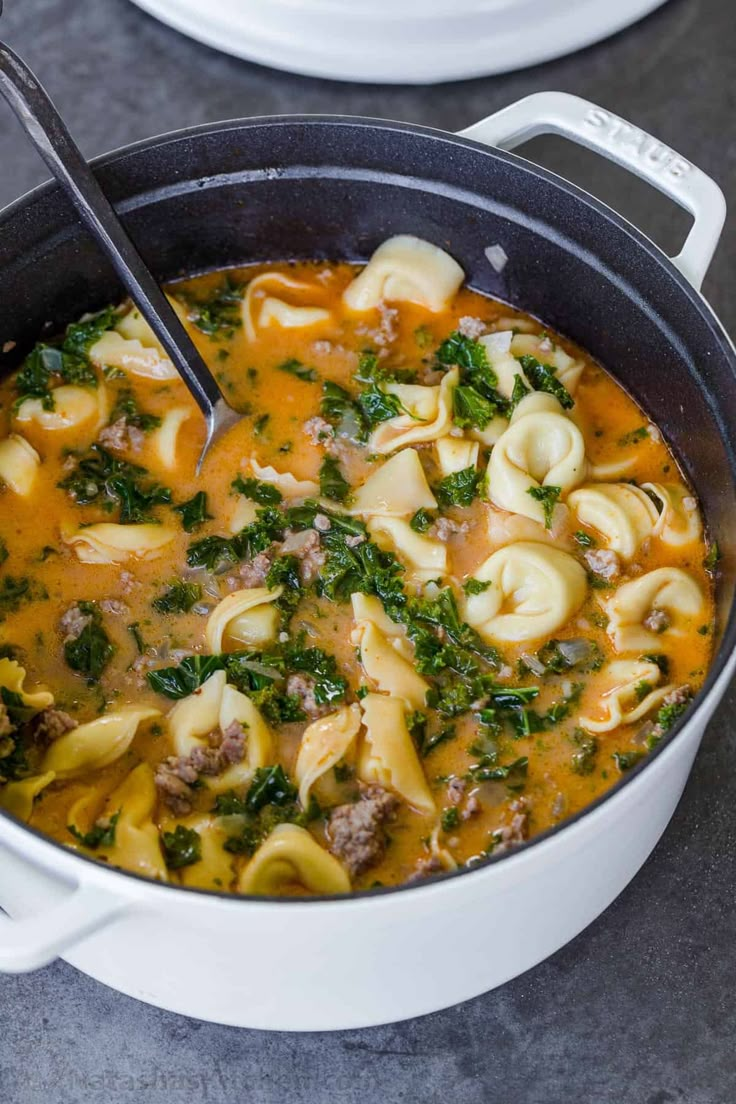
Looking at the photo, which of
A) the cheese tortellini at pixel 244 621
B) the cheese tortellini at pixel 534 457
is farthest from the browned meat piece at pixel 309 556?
the cheese tortellini at pixel 534 457

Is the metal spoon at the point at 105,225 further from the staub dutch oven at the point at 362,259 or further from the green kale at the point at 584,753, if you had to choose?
the green kale at the point at 584,753

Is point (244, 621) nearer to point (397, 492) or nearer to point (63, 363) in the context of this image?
point (397, 492)

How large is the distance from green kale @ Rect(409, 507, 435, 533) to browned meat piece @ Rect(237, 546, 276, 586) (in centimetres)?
43

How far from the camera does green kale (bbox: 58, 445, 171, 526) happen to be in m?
3.95

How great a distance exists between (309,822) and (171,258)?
7.15 ft

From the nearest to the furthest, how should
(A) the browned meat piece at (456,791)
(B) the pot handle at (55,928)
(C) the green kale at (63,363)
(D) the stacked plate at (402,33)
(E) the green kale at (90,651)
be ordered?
(B) the pot handle at (55,928), (A) the browned meat piece at (456,791), (E) the green kale at (90,651), (C) the green kale at (63,363), (D) the stacked plate at (402,33)

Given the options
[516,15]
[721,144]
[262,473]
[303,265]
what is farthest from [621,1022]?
[516,15]

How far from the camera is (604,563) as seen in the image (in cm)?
379

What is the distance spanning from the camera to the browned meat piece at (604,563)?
12.4 feet

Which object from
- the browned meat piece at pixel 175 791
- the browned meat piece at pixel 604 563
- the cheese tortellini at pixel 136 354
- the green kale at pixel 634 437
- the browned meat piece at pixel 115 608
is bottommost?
the green kale at pixel 634 437

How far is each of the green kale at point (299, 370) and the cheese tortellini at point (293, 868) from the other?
167 cm

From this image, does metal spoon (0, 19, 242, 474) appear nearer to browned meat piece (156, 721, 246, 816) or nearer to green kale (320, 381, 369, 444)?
green kale (320, 381, 369, 444)

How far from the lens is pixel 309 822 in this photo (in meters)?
3.30

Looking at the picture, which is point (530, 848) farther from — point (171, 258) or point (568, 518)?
point (171, 258)
